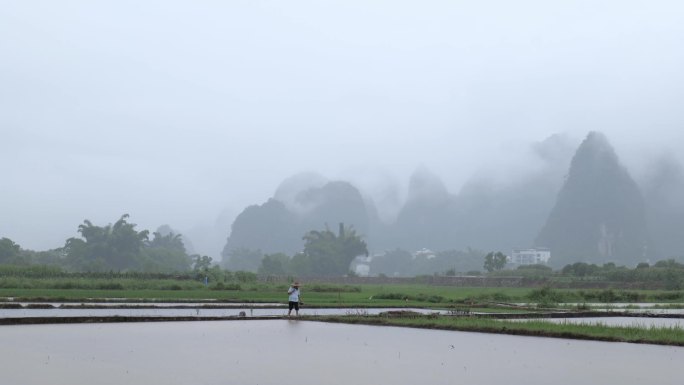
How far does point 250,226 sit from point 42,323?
6348 inches

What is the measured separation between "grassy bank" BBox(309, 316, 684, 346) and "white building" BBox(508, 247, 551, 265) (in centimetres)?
12436

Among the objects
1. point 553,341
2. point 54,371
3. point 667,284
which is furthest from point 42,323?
point 667,284

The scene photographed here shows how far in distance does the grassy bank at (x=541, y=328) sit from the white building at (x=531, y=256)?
124 meters

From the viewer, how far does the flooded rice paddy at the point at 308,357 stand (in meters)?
8.23

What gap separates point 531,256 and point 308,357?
135 meters

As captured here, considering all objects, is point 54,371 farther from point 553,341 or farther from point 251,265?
point 251,265

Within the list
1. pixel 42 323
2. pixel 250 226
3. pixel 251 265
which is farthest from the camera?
pixel 250 226

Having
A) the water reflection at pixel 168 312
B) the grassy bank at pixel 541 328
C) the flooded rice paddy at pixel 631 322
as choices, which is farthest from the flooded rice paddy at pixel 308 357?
the water reflection at pixel 168 312

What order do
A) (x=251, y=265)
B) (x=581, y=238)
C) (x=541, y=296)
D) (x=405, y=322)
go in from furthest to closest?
(x=581, y=238)
(x=251, y=265)
(x=541, y=296)
(x=405, y=322)

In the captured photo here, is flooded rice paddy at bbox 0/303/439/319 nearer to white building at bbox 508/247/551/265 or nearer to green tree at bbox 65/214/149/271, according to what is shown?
green tree at bbox 65/214/149/271

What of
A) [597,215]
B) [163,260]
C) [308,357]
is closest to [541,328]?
[308,357]

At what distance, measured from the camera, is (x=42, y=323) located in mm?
15180

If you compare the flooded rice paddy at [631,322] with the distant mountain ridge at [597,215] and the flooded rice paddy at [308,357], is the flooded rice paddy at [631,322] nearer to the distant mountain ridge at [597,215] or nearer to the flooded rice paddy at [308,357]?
the flooded rice paddy at [308,357]

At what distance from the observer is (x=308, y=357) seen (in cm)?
1014
